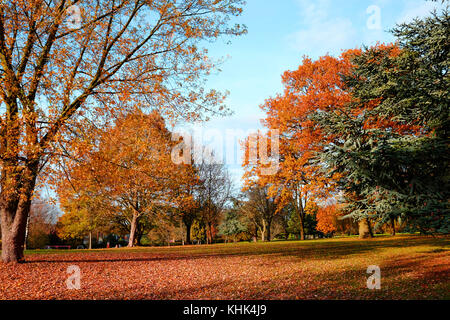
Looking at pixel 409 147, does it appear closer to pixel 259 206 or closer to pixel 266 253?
pixel 266 253

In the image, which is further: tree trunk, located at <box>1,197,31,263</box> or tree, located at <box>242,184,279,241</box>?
tree, located at <box>242,184,279,241</box>

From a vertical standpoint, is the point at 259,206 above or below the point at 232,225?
above

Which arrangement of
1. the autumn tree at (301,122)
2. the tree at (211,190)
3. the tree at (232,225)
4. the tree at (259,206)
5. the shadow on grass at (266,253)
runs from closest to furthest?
the shadow on grass at (266,253) → the autumn tree at (301,122) → the tree at (211,190) → the tree at (232,225) → the tree at (259,206)

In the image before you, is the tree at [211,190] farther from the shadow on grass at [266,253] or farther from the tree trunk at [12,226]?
the tree trunk at [12,226]

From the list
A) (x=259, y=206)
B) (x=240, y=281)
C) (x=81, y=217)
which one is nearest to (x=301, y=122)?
(x=240, y=281)

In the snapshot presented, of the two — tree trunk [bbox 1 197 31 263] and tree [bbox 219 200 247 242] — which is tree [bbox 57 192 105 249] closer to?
tree trunk [bbox 1 197 31 263]

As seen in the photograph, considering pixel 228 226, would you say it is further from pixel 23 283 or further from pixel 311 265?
pixel 23 283

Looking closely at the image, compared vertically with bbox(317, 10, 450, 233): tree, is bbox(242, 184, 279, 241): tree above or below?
below

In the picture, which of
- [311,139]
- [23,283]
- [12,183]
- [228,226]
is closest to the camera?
[23,283]

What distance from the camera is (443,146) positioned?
9328 mm

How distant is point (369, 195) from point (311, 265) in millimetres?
3551

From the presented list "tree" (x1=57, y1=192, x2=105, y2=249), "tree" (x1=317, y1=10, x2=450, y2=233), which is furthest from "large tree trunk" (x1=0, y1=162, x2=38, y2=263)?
"tree" (x1=57, y1=192, x2=105, y2=249)

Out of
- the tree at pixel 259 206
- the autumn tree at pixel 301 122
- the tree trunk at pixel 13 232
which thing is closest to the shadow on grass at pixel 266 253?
the tree trunk at pixel 13 232

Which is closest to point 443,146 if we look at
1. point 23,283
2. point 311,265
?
point 311,265
